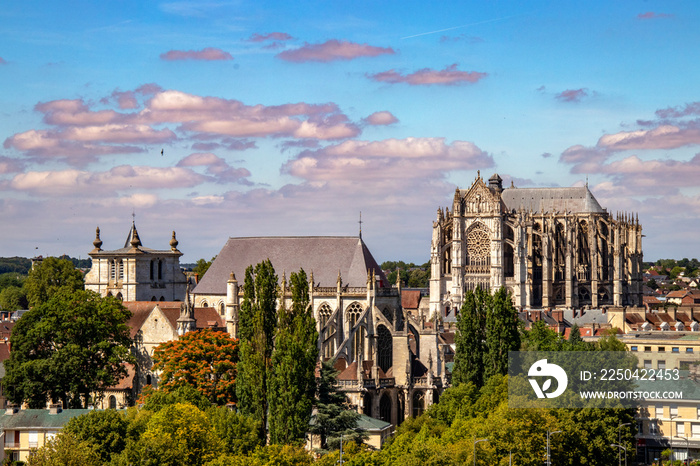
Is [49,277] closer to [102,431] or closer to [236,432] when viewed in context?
[236,432]

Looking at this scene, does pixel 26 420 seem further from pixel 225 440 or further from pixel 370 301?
pixel 370 301

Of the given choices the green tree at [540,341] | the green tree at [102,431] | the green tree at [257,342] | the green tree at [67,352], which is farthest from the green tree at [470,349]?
the green tree at [102,431]

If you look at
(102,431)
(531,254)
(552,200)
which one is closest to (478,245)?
(531,254)

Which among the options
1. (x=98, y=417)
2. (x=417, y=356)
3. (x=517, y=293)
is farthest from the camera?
(x=517, y=293)

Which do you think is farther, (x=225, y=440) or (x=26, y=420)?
(x=26, y=420)

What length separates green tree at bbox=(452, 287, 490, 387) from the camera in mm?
→ 87875

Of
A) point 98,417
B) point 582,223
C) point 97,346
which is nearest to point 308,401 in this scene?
point 98,417

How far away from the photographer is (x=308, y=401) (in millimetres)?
76375

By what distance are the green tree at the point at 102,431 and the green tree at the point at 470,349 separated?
1058 inches

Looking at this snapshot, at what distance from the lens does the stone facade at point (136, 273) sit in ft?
416

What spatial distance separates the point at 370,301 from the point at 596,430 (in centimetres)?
2757

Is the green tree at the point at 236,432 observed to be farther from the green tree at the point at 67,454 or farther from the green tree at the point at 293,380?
the green tree at the point at 67,454

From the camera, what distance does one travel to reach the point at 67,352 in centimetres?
9288

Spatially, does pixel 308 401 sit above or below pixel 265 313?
below
